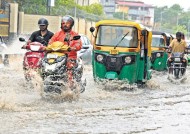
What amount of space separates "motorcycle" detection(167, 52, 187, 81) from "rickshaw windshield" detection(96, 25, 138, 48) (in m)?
3.82

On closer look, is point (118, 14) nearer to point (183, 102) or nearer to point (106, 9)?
point (106, 9)

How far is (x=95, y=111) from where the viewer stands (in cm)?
966

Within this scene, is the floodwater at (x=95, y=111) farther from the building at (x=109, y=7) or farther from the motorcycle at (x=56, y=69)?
the building at (x=109, y=7)

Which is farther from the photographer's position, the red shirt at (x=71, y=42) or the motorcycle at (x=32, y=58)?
the motorcycle at (x=32, y=58)

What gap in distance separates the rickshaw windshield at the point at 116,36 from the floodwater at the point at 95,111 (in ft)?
3.78

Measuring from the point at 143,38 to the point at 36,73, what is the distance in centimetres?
380

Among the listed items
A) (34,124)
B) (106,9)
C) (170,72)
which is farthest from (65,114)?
(106,9)

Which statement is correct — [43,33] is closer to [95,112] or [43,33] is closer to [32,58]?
[32,58]

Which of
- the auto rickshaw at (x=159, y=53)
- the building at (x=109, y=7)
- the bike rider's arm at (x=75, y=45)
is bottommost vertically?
the auto rickshaw at (x=159, y=53)

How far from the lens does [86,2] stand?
230 ft

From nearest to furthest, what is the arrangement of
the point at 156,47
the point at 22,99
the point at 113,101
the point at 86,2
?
the point at 22,99 → the point at 113,101 → the point at 156,47 → the point at 86,2

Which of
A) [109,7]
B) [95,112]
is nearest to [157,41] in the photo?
[95,112]

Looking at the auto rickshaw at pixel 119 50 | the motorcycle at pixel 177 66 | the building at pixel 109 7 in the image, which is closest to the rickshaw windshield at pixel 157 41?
the motorcycle at pixel 177 66

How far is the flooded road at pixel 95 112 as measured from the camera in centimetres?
794
